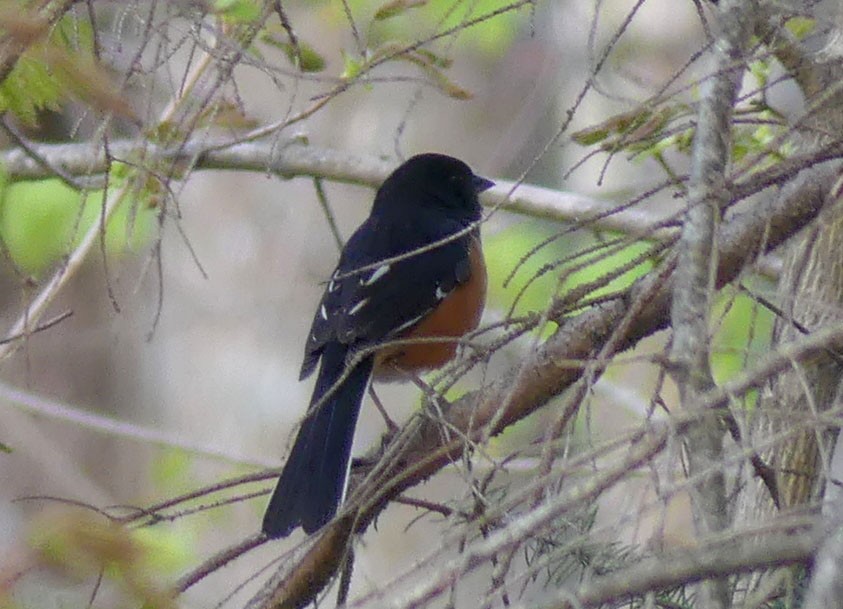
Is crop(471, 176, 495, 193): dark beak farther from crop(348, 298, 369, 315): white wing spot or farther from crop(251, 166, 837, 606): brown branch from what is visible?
crop(251, 166, 837, 606): brown branch

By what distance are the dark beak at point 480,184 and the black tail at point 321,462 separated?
3.13ft

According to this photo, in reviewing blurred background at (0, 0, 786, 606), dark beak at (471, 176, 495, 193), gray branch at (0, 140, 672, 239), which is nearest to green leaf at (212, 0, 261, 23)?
gray branch at (0, 140, 672, 239)

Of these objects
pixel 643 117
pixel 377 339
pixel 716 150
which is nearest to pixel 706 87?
pixel 716 150

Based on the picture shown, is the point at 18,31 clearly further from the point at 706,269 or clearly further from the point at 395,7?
the point at 395,7

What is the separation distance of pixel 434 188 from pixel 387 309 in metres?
0.80

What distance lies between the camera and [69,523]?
3.81ft

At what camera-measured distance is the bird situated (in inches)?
115

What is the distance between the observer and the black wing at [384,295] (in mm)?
3307

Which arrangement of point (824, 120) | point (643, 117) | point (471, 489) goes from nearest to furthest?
1. point (471, 489)
2. point (643, 117)
3. point (824, 120)

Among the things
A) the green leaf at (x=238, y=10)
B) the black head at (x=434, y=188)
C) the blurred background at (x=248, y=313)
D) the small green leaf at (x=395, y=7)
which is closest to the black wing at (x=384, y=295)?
the black head at (x=434, y=188)

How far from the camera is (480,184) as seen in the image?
13.1ft

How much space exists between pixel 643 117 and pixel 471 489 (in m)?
0.87

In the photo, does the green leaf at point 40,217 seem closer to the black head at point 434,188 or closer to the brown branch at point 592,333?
the black head at point 434,188

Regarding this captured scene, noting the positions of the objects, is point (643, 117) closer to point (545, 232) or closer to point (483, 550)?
point (483, 550)
